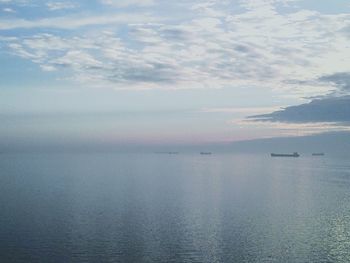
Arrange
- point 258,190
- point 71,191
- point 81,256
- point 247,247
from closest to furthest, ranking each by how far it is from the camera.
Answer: point 81,256, point 247,247, point 71,191, point 258,190

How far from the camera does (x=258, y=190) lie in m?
112

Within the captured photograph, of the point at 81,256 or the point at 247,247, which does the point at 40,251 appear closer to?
the point at 81,256

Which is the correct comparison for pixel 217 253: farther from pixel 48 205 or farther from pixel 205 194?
pixel 205 194

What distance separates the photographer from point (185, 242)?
53.8 meters

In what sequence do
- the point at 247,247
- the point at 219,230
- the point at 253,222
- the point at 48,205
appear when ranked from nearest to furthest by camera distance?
the point at 247,247
the point at 219,230
the point at 253,222
the point at 48,205

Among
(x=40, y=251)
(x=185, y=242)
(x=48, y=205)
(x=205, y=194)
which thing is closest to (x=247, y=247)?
(x=185, y=242)

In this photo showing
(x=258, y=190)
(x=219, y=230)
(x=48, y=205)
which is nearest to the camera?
(x=219, y=230)

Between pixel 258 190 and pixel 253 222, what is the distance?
47.2 meters

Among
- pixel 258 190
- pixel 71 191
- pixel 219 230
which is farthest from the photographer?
pixel 258 190

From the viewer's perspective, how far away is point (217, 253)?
4962 centimetres

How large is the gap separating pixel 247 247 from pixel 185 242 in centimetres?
853

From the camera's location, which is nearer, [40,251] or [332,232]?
[40,251]

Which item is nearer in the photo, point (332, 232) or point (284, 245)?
point (284, 245)

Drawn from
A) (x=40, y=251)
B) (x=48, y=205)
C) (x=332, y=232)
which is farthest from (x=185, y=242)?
(x=48, y=205)
